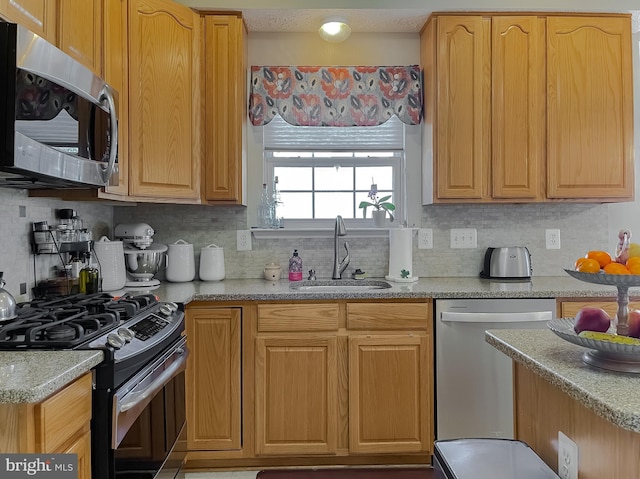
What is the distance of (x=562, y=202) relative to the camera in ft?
8.92

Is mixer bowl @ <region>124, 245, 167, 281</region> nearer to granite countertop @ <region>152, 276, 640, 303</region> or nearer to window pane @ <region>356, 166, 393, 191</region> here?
granite countertop @ <region>152, 276, 640, 303</region>

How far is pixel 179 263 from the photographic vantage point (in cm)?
270

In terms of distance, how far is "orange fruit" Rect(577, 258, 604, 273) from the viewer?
1.03 m

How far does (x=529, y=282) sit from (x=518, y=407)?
1415 millimetres

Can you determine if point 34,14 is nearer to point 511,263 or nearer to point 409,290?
point 409,290

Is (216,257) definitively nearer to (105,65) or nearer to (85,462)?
(105,65)

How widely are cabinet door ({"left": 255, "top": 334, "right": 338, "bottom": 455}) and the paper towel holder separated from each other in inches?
25.5

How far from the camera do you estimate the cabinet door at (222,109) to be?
102 inches

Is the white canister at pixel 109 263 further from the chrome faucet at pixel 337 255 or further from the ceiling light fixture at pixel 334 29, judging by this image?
the ceiling light fixture at pixel 334 29

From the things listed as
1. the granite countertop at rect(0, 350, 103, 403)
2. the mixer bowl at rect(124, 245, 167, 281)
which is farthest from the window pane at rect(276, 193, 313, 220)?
the granite countertop at rect(0, 350, 103, 403)

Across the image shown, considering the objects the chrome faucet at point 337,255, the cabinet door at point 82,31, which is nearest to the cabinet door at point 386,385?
the chrome faucet at point 337,255

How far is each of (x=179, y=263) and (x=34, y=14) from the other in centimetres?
144

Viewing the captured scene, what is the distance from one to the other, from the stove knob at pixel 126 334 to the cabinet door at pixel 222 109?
49.9 inches

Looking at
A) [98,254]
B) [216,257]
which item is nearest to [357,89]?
[216,257]
